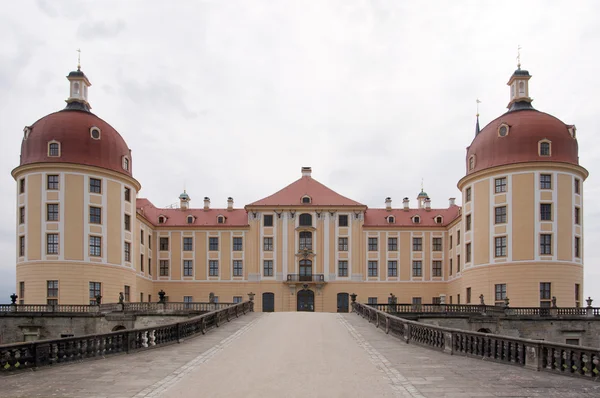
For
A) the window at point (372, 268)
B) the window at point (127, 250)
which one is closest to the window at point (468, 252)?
the window at point (372, 268)

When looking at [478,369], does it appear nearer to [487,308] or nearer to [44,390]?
[44,390]

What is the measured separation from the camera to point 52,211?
45.3 meters

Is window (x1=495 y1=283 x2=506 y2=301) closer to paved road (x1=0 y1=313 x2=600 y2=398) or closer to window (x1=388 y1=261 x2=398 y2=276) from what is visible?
window (x1=388 y1=261 x2=398 y2=276)

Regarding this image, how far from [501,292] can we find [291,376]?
3445 centimetres

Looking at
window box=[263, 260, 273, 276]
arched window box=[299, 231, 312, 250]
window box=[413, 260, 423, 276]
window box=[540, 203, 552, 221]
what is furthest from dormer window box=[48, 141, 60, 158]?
window box=[540, 203, 552, 221]

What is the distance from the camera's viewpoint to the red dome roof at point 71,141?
45562 millimetres

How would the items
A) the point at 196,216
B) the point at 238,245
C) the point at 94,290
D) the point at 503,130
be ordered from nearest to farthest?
the point at 94,290
the point at 503,130
the point at 238,245
the point at 196,216

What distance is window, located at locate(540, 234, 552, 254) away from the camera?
146 feet

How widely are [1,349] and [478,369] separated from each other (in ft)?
34.0

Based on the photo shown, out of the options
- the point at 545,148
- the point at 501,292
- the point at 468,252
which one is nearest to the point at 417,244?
the point at 468,252

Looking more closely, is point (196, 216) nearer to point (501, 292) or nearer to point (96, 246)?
point (96, 246)

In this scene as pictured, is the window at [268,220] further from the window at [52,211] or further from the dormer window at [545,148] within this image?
the dormer window at [545,148]

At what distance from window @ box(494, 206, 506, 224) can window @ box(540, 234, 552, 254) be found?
284 cm

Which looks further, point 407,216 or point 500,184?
point 407,216
